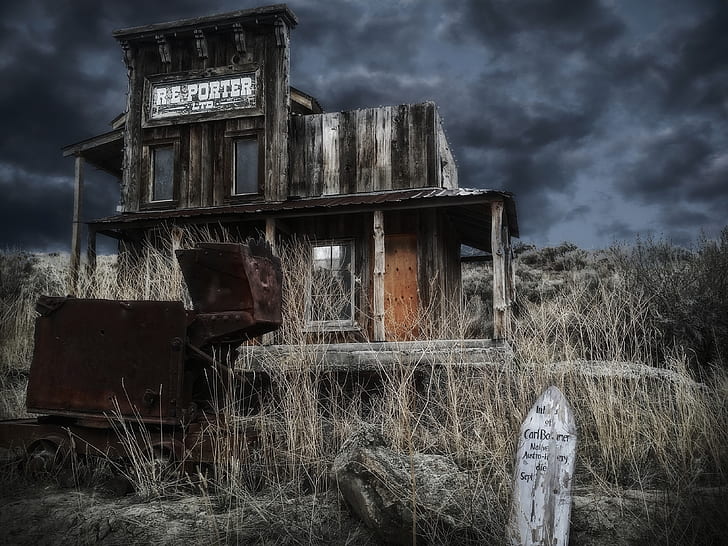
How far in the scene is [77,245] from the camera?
14.4m

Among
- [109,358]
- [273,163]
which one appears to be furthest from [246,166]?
[109,358]

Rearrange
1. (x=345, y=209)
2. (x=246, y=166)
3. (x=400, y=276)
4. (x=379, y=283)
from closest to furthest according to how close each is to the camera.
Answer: (x=379, y=283) → (x=345, y=209) → (x=400, y=276) → (x=246, y=166)

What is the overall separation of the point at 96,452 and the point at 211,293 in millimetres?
1769

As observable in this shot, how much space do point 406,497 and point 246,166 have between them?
11.5 meters

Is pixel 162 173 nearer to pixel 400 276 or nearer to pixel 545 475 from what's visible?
pixel 400 276

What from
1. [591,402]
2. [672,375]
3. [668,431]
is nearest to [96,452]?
[591,402]

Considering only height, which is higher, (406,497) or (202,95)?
(202,95)

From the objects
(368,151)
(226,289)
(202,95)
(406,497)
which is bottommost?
(406,497)

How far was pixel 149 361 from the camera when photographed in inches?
220

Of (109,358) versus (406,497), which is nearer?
(406,497)

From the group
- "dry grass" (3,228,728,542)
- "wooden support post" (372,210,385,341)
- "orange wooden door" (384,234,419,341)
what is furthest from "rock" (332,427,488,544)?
"orange wooden door" (384,234,419,341)

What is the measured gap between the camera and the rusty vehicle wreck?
549 cm

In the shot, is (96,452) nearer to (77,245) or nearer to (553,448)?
(553,448)

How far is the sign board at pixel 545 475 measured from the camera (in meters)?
3.97
